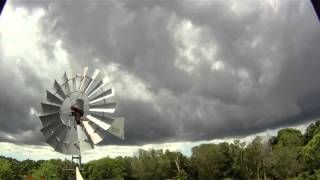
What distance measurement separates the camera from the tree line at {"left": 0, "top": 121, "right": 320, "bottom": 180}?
92.9m

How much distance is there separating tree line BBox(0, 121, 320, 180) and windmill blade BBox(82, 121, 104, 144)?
41.7m

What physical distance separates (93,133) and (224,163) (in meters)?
79.6

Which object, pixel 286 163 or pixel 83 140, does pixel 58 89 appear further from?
pixel 286 163

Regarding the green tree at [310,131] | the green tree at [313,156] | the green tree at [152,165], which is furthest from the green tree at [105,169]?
the green tree at [313,156]

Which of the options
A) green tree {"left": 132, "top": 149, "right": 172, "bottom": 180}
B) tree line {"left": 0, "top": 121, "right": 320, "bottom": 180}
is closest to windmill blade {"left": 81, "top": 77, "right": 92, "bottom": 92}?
tree line {"left": 0, "top": 121, "right": 320, "bottom": 180}

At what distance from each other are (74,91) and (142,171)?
316ft

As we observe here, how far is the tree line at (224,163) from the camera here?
92.9 m

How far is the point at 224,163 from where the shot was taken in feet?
359

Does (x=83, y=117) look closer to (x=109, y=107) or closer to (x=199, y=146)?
(x=109, y=107)

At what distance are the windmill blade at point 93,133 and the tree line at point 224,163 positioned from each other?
1641 inches

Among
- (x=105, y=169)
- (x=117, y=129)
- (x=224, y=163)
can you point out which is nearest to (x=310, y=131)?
(x=224, y=163)

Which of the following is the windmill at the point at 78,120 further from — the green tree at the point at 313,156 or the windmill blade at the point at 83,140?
the green tree at the point at 313,156

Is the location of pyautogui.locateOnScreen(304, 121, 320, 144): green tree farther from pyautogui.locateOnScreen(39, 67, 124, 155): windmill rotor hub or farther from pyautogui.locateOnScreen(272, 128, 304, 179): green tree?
pyautogui.locateOnScreen(39, 67, 124, 155): windmill rotor hub

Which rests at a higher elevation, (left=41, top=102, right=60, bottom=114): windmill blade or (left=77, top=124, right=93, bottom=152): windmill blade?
(left=41, top=102, right=60, bottom=114): windmill blade
